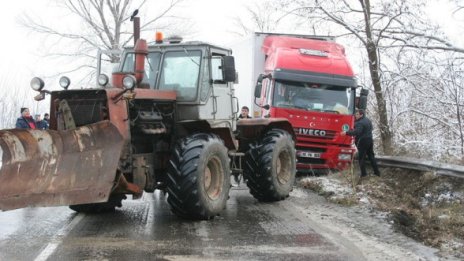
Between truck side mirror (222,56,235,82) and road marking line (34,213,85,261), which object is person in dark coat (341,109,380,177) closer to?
truck side mirror (222,56,235,82)

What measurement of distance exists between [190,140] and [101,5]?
31385 mm

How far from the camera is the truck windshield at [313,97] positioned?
14.3m

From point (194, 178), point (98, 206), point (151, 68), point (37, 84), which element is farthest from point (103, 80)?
point (98, 206)

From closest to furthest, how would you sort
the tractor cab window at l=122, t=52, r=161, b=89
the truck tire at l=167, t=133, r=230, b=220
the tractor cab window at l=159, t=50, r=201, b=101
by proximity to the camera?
1. the truck tire at l=167, t=133, r=230, b=220
2. the tractor cab window at l=159, t=50, r=201, b=101
3. the tractor cab window at l=122, t=52, r=161, b=89

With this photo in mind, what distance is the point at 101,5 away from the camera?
122 feet

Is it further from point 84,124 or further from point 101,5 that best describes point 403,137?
point 101,5

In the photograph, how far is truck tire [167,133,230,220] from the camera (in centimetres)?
771

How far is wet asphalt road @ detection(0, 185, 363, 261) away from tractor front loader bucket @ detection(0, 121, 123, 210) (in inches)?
21.9

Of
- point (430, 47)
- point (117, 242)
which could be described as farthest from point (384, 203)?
point (430, 47)

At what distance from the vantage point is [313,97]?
14359mm

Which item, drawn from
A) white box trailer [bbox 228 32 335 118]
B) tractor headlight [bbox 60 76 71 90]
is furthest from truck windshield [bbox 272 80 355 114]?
tractor headlight [bbox 60 76 71 90]

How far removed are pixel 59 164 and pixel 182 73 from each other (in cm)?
249

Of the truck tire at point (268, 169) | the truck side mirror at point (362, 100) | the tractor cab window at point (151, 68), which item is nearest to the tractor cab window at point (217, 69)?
the tractor cab window at point (151, 68)

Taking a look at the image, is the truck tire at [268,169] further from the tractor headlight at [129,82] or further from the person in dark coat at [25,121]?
the person in dark coat at [25,121]
